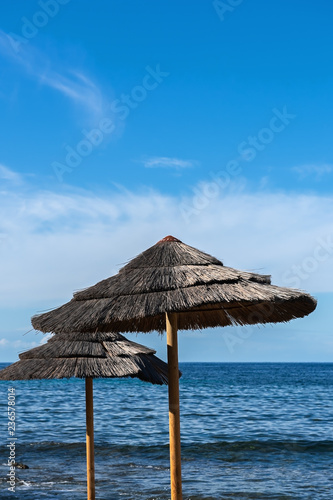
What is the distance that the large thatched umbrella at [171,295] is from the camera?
5.45 m

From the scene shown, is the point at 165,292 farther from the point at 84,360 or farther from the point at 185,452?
the point at 185,452

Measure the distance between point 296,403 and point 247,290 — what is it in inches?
1309

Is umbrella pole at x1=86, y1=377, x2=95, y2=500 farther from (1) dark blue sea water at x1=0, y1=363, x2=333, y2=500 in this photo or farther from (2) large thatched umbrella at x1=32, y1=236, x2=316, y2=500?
(1) dark blue sea water at x1=0, y1=363, x2=333, y2=500

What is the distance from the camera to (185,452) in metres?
18.8

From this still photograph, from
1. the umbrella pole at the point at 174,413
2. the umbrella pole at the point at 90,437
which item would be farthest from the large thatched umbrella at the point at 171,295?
the umbrella pole at the point at 90,437

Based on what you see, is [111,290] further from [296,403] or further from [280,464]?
[296,403]

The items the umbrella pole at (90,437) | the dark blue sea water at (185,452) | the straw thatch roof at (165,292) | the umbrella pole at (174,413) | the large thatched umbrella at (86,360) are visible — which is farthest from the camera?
the dark blue sea water at (185,452)

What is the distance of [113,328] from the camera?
706 centimetres

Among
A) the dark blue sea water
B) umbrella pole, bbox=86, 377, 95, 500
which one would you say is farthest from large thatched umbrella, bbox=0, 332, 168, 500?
the dark blue sea water

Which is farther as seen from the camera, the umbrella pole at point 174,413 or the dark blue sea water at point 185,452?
the dark blue sea water at point 185,452

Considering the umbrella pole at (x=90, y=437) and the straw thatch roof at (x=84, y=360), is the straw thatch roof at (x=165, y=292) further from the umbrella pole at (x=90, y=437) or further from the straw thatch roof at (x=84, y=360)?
the umbrella pole at (x=90, y=437)

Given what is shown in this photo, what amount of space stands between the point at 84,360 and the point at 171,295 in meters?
2.60

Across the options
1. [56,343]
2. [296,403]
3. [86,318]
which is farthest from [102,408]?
[86,318]

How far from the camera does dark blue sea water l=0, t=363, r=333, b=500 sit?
13.5m
